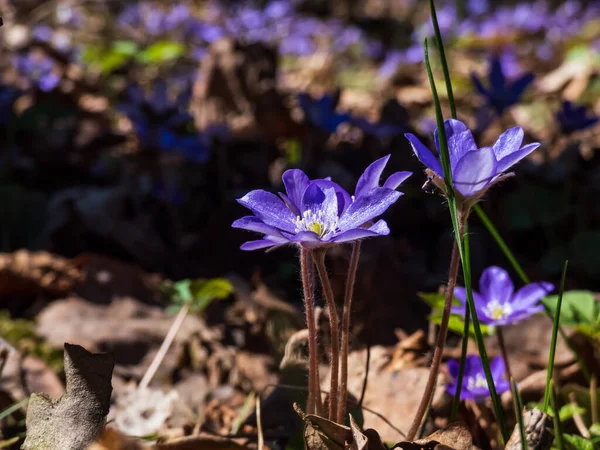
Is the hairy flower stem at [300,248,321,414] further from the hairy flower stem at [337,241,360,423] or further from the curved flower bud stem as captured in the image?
the curved flower bud stem

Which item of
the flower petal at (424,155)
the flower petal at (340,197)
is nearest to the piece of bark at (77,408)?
the flower petal at (340,197)

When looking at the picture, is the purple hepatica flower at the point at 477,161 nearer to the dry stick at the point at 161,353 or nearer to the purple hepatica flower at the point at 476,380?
the purple hepatica flower at the point at 476,380

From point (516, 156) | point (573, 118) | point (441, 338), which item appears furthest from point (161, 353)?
point (573, 118)

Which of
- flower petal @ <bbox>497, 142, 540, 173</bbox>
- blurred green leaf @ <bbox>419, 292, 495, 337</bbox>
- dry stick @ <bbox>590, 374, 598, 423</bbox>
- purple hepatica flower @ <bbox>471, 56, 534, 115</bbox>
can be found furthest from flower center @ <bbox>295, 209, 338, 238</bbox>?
purple hepatica flower @ <bbox>471, 56, 534, 115</bbox>

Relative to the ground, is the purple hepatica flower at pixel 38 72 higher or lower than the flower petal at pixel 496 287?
higher

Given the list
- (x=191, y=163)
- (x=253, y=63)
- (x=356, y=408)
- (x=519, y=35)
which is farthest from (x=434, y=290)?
(x=519, y=35)

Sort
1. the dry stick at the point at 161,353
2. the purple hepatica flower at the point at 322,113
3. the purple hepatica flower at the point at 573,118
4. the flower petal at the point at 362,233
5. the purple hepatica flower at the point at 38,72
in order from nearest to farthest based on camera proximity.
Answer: the flower petal at the point at 362,233 → the dry stick at the point at 161,353 → the purple hepatica flower at the point at 573,118 → the purple hepatica flower at the point at 322,113 → the purple hepatica flower at the point at 38,72

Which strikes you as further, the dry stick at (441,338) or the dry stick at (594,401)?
the dry stick at (594,401)
